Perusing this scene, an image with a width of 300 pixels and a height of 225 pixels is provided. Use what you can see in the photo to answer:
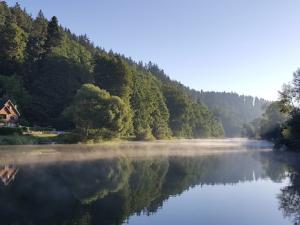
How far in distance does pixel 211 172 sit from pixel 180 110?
439ft

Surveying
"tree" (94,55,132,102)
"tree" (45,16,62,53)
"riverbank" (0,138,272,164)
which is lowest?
"riverbank" (0,138,272,164)

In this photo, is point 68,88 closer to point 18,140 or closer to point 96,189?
point 18,140

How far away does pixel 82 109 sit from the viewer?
268 feet

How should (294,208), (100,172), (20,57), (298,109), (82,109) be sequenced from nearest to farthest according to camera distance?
(294,208) → (100,172) → (298,109) → (82,109) → (20,57)

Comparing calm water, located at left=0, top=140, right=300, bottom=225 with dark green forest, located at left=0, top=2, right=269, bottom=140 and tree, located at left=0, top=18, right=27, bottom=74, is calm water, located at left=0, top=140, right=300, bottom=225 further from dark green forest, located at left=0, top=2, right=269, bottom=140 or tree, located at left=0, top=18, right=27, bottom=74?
tree, located at left=0, top=18, right=27, bottom=74

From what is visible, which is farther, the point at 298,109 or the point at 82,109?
the point at 82,109

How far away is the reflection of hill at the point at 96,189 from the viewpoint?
1742cm

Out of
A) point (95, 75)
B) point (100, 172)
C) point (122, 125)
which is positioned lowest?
point (100, 172)

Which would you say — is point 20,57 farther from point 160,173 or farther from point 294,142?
point 160,173

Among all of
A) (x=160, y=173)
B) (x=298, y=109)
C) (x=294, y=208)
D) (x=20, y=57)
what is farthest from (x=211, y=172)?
(x=20, y=57)

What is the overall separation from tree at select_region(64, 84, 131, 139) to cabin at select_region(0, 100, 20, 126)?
13.1 m

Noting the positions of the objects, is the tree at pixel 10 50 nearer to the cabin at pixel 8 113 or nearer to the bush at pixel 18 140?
the cabin at pixel 8 113

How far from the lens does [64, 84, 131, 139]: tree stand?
8150 centimetres

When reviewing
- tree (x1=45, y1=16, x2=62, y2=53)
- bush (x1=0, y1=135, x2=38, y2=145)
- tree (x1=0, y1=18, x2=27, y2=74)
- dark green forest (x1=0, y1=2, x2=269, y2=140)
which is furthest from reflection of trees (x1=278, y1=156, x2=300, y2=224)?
tree (x1=45, y1=16, x2=62, y2=53)
